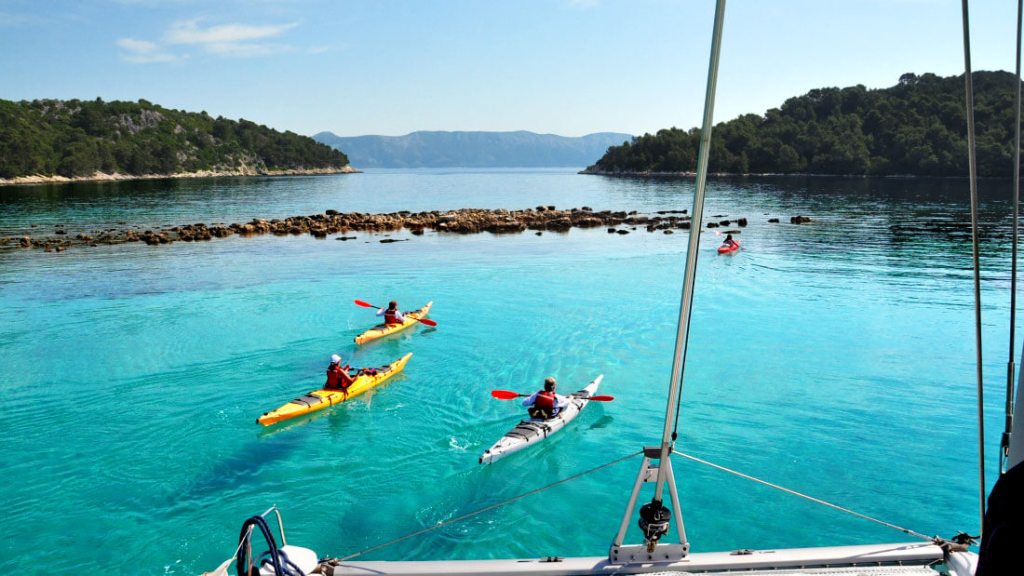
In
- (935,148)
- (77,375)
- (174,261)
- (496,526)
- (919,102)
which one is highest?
(919,102)

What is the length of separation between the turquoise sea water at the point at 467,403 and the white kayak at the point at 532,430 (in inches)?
12.5

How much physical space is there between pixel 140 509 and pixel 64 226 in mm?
62342

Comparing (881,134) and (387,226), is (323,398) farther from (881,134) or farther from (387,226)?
(881,134)

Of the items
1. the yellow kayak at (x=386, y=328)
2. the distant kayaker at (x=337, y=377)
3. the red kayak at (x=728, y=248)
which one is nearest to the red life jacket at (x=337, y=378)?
the distant kayaker at (x=337, y=377)

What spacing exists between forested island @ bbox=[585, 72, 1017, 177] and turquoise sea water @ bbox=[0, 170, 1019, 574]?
113117mm

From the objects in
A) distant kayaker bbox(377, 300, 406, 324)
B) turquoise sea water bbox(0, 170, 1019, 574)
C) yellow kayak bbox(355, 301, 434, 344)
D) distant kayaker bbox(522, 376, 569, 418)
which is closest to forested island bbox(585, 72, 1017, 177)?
turquoise sea water bbox(0, 170, 1019, 574)

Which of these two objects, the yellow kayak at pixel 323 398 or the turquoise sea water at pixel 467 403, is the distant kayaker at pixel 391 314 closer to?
the turquoise sea water at pixel 467 403

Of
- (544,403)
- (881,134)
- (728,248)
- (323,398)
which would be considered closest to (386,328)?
(323,398)

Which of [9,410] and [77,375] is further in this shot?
[77,375]

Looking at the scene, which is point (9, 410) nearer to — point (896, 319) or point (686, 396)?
point (686, 396)

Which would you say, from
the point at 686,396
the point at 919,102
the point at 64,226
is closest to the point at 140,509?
the point at 686,396

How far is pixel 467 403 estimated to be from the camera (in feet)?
60.8

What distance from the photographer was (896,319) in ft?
90.2

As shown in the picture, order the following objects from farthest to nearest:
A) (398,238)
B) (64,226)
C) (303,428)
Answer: (64,226) → (398,238) → (303,428)
